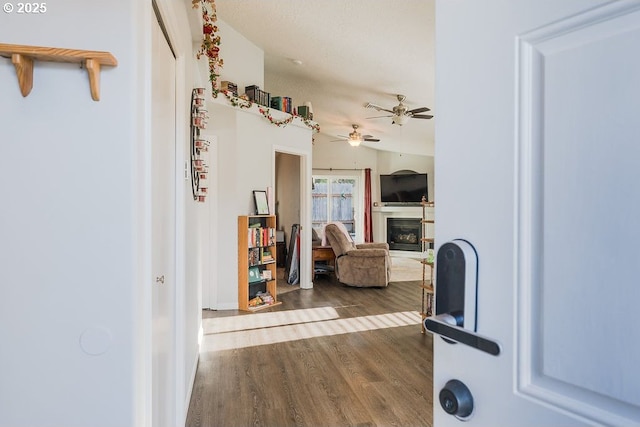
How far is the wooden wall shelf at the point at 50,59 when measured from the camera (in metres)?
0.96

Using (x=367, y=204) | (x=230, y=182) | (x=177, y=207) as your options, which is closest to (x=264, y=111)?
(x=230, y=182)

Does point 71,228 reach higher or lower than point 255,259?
higher

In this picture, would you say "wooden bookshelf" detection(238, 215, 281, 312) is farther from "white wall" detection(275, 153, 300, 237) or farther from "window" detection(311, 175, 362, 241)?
"window" detection(311, 175, 362, 241)

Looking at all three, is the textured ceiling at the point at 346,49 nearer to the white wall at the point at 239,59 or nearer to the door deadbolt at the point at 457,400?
the white wall at the point at 239,59

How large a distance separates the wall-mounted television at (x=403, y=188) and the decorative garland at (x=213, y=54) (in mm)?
4184

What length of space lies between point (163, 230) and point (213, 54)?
71.8 inches

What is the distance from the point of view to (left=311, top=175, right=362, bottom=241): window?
977cm

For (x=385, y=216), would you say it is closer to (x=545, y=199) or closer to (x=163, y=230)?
(x=163, y=230)

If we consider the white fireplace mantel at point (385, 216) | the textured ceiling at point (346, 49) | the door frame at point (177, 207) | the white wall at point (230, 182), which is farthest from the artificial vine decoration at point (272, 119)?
the white fireplace mantel at point (385, 216)

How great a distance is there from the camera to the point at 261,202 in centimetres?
514

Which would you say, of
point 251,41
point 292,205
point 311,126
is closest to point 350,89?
point 311,126

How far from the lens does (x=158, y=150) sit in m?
1.70

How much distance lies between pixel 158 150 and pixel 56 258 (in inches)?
29.9

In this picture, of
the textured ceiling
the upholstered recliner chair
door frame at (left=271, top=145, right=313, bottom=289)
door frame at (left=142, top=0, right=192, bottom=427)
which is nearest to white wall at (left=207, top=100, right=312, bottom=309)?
the textured ceiling
